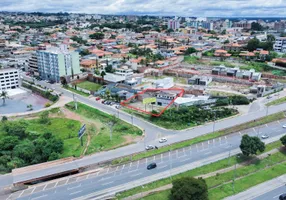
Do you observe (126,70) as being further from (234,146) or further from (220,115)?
(234,146)

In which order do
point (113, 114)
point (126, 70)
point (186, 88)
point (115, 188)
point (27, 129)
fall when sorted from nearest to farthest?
point (115, 188)
point (27, 129)
point (113, 114)
point (186, 88)
point (126, 70)

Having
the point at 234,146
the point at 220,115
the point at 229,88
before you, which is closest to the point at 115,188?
the point at 234,146

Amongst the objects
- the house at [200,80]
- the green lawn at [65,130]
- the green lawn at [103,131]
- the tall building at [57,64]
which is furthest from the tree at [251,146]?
the tall building at [57,64]

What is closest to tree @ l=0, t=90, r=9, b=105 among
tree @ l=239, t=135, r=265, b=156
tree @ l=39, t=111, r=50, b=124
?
tree @ l=39, t=111, r=50, b=124

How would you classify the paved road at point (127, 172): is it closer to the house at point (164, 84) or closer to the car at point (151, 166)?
the car at point (151, 166)

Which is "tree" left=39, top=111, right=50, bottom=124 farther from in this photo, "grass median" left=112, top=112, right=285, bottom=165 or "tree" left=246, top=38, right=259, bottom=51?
"tree" left=246, top=38, right=259, bottom=51

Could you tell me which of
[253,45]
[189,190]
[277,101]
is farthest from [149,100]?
[253,45]
